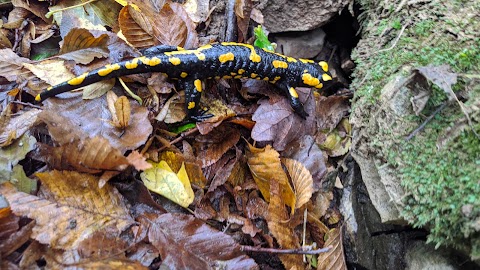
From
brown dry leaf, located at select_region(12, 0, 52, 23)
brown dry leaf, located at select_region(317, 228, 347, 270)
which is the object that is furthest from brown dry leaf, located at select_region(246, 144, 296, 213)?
brown dry leaf, located at select_region(12, 0, 52, 23)

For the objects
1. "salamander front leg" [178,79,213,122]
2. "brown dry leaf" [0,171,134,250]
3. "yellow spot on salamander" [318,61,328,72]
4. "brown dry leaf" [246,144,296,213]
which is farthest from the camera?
"yellow spot on salamander" [318,61,328,72]

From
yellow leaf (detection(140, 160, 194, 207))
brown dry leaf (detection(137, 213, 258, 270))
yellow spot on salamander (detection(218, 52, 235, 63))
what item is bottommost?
brown dry leaf (detection(137, 213, 258, 270))

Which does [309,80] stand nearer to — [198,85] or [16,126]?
[198,85]

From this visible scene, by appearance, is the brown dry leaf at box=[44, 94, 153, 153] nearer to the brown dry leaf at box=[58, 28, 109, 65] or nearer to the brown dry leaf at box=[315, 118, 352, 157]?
the brown dry leaf at box=[58, 28, 109, 65]

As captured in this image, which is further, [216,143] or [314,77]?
[314,77]

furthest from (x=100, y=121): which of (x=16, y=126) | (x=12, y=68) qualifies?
(x=12, y=68)

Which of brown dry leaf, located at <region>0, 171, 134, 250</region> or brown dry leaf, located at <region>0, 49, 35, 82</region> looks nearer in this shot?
brown dry leaf, located at <region>0, 171, 134, 250</region>

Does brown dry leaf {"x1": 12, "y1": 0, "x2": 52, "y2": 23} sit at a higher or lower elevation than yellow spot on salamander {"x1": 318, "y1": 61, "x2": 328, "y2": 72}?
higher
